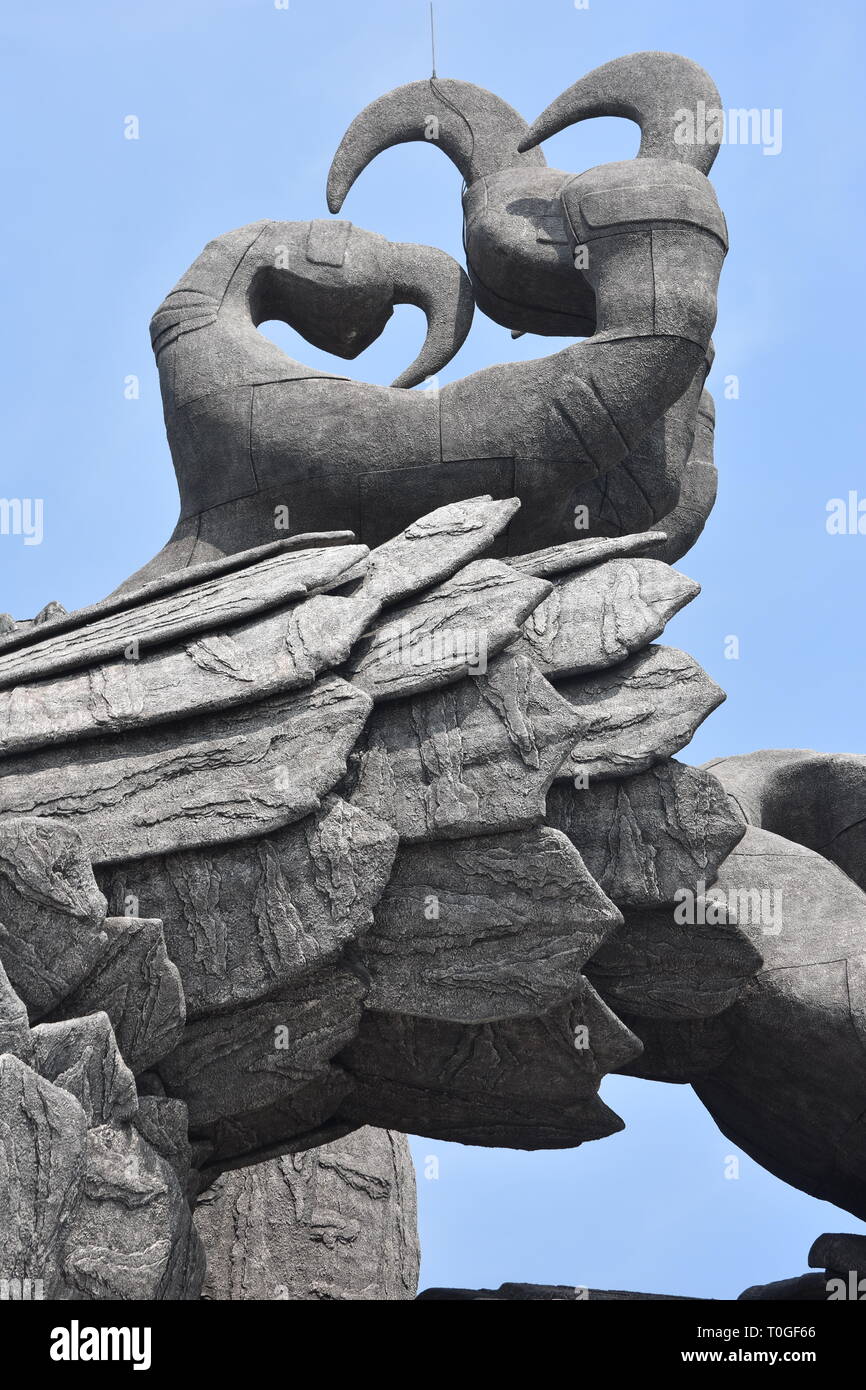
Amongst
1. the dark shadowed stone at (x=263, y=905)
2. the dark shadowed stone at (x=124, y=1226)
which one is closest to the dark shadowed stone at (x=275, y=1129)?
the dark shadowed stone at (x=124, y=1226)

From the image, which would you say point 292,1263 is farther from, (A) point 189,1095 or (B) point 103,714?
(B) point 103,714

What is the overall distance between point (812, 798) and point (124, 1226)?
8.24 ft

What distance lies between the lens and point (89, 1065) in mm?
4203

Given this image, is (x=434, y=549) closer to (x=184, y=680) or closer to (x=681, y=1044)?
(x=184, y=680)

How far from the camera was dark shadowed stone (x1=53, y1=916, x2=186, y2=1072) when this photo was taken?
4305mm

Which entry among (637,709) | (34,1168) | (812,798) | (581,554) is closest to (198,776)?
(34,1168)

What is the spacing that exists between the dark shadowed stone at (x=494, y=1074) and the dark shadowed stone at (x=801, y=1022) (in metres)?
0.40

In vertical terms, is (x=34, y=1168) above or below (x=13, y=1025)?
below

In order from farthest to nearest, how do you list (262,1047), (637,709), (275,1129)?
(275,1129) < (637,709) < (262,1047)

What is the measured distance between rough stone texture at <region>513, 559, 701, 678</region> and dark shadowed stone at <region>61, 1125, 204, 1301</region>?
1.54 meters

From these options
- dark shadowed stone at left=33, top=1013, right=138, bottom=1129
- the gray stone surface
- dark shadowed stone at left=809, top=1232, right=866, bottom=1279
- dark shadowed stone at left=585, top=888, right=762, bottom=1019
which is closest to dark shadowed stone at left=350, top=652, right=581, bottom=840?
dark shadowed stone at left=585, top=888, right=762, bottom=1019

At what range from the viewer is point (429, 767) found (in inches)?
182

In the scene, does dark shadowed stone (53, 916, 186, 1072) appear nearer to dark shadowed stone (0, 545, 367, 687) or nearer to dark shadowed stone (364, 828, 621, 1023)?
dark shadowed stone (364, 828, 621, 1023)
